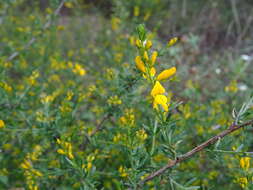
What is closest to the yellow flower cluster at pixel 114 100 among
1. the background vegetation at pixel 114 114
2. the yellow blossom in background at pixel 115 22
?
the background vegetation at pixel 114 114

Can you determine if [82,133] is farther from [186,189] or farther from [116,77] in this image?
[186,189]

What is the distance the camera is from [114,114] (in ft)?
5.36

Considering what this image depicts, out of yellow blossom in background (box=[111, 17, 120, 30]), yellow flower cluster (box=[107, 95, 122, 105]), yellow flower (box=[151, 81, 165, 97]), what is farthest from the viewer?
yellow blossom in background (box=[111, 17, 120, 30])

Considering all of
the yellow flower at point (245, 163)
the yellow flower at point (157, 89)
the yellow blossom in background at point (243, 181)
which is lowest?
the yellow blossom in background at point (243, 181)

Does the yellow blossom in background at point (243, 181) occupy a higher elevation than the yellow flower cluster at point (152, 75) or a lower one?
lower

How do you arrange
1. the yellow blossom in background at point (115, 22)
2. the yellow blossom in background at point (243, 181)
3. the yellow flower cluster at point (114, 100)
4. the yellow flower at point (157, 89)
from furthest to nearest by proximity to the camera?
the yellow blossom in background at point (115, 22) → the yellow flower cluster at point (114, 100) → the yellow blossom in background at point (243, 181) → the yellow flower at point (157, 89)

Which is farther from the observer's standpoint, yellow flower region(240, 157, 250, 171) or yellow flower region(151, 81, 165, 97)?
yellow flower region(240, 157, 250, 171)

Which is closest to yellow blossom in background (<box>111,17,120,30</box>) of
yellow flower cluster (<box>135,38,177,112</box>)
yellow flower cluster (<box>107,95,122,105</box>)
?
yellow flower cluster (<box>107,95,122,105</box>)

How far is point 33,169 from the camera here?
1442 mm

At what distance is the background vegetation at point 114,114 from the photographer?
1.20 meters

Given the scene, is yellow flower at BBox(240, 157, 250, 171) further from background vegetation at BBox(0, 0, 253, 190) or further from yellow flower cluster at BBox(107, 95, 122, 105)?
yellow flower cluster at BBox(107, 95, 122, 105)

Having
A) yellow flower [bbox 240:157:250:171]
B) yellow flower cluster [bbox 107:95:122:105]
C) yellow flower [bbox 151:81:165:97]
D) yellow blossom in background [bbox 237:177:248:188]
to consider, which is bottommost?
yellow blossom in background [bbox 237:177:248:188]

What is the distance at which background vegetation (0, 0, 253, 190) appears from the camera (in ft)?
3.93

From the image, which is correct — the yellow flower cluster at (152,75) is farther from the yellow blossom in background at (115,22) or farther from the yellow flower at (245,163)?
the yellow blossom in background at (115,22)
